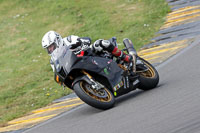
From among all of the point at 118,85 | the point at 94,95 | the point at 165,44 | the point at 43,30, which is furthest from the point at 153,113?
the point at 43,30

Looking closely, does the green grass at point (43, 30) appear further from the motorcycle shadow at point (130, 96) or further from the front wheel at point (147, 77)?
the front wheel at point (147, 77)

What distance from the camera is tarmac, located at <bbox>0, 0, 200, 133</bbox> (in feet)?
27.8

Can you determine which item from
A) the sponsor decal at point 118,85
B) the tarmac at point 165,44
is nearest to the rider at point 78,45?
the sponsor decal at point 118,85

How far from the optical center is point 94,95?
22.4 ft

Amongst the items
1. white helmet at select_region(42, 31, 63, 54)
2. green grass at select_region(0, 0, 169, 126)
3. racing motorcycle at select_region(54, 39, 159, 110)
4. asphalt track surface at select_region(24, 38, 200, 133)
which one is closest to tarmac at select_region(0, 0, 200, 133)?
green grass at select_region(0, 0, 169, 126)

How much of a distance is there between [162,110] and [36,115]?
3.72 metres

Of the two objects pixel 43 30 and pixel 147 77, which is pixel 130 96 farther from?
pixel 43 30

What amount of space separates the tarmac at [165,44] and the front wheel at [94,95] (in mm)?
1512

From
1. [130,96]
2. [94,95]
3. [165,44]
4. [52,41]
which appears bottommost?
[165,44]

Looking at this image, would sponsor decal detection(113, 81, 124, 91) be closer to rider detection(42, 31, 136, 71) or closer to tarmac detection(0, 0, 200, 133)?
rider detection(42, 31, 136, 71)

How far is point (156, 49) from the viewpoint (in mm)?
11250

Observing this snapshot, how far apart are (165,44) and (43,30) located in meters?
7.72

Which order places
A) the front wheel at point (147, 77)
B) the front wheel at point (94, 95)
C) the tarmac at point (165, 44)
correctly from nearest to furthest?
the front wheel at point (94, 95), the front wheel at point (147, 77), the tarmac at point (165, 44)

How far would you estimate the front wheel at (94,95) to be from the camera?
661 cm
